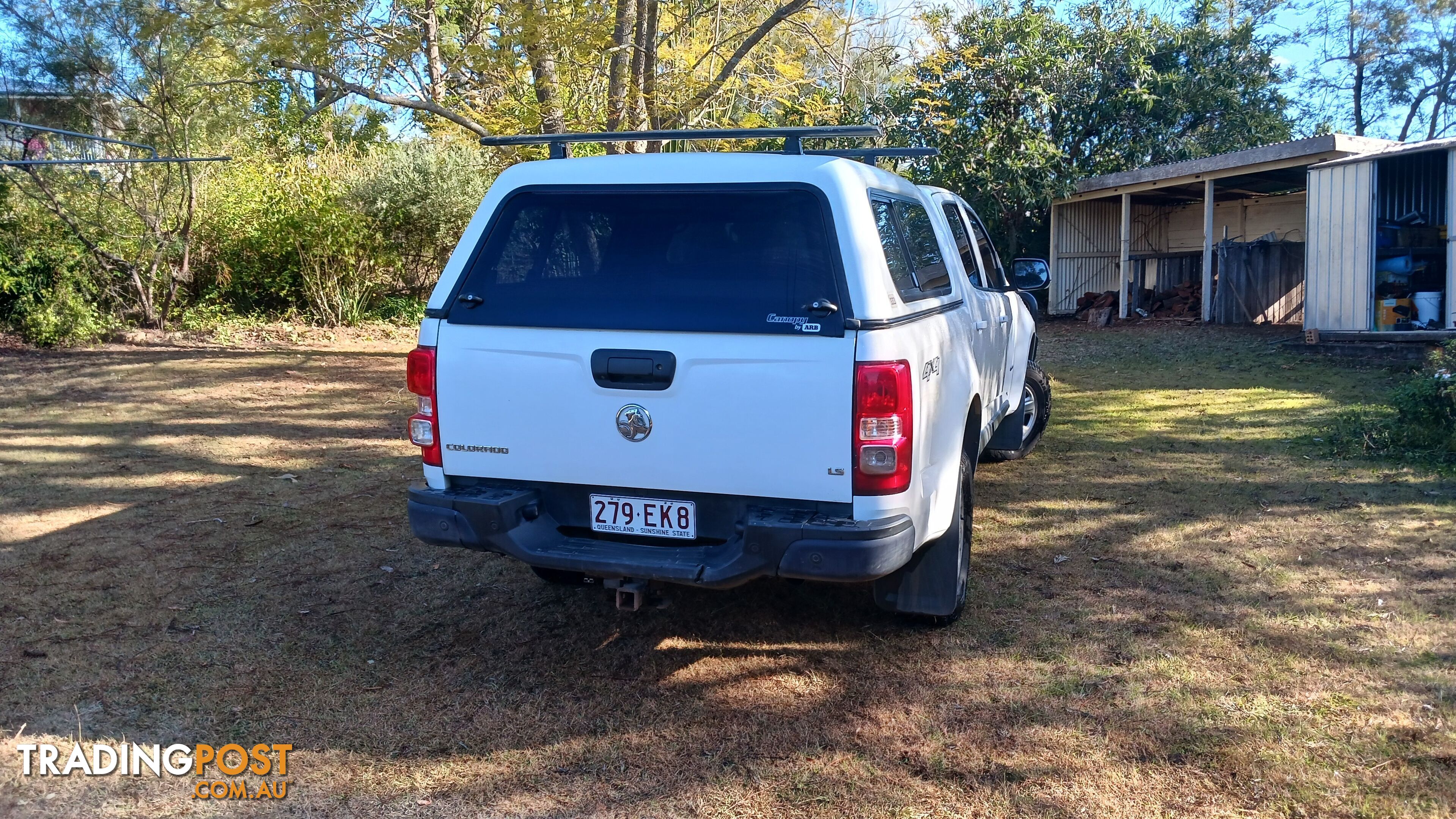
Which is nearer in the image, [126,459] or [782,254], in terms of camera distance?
[782,254]

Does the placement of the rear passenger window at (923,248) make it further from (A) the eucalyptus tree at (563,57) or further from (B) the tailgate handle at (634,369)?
(A) the eucalyptus tree at (563,57)

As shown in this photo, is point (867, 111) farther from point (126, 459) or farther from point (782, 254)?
point (782, 254)

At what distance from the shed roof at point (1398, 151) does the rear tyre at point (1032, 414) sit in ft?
23.8

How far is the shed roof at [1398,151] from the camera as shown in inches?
480

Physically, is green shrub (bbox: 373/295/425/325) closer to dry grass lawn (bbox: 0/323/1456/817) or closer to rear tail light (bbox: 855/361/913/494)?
dry grass lawn (bbox: 0/323/1456/817)

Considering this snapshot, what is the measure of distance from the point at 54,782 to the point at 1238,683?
4173 mm

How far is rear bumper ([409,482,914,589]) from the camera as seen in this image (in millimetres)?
3682

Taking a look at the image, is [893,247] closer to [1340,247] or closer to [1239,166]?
[1340,247]

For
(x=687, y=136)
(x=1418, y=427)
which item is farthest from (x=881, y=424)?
(x=1418, y=427)

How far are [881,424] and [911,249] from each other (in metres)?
1.30

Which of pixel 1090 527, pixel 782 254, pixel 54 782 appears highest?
pixel 782 254

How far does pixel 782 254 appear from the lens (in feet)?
12.8

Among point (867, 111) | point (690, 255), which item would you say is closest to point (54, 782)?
point (690, 255)

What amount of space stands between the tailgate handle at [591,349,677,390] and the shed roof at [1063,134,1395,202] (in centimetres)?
1309
